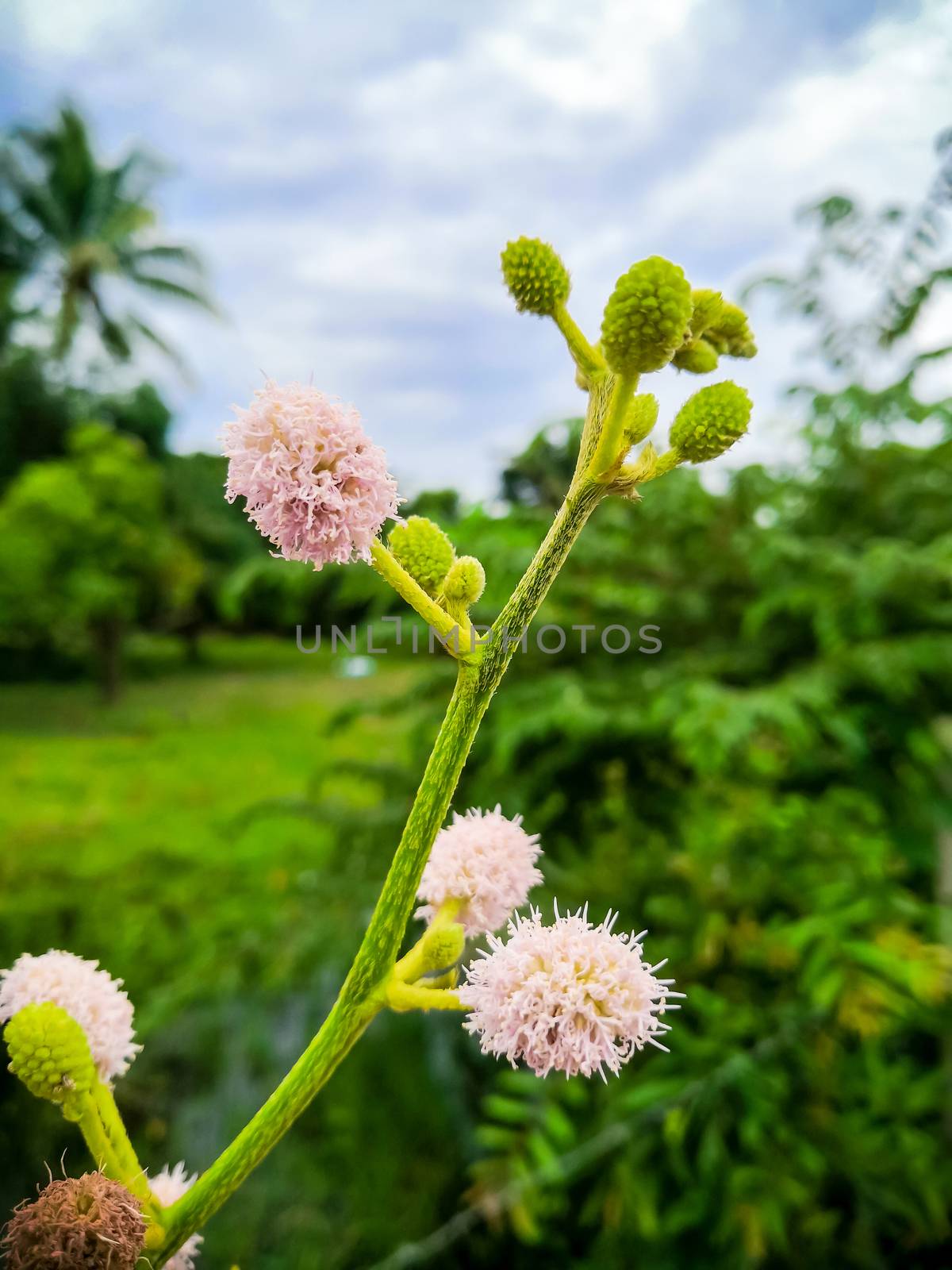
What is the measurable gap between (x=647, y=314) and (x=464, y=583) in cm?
8

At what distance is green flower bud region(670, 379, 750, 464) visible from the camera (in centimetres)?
20

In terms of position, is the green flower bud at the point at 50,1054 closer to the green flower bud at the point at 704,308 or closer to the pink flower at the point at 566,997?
the pink flower at the point at 566,997

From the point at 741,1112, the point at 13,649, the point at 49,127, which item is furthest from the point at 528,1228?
the point at 49,127

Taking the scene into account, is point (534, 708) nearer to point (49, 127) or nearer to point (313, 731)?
point (313, 731)

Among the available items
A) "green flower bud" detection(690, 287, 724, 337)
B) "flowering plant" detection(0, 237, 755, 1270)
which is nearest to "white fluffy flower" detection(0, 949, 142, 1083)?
"flowering plant" detection(0, 237, 755, 1270)

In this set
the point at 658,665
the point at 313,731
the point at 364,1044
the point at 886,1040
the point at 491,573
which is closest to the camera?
the point at 491,573

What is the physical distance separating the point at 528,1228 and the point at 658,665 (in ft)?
2.75

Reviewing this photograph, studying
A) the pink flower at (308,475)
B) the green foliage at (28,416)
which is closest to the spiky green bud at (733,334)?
the pink flower at (308,475)

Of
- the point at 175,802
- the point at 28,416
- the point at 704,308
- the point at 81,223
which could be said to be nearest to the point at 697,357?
the point at 704,308

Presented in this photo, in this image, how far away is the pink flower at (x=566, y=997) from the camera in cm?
20

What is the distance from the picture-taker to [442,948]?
0.22 metres

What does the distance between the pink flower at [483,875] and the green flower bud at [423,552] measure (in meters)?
0.07

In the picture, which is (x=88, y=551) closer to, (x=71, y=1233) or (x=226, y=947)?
(x=226, y=947)

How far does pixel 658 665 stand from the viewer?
148 cm
